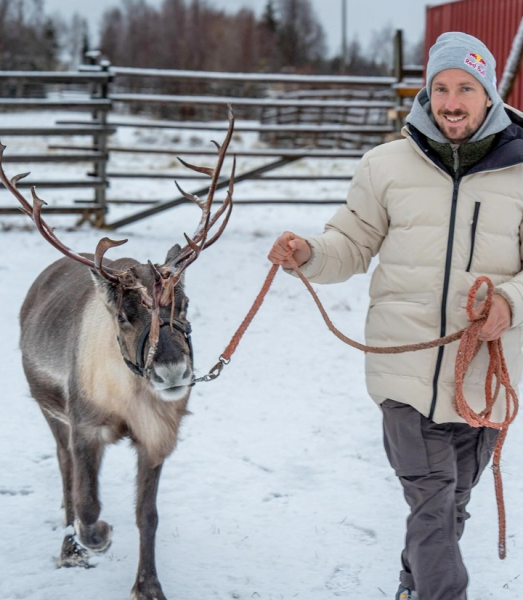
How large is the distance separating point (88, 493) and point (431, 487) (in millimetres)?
1385

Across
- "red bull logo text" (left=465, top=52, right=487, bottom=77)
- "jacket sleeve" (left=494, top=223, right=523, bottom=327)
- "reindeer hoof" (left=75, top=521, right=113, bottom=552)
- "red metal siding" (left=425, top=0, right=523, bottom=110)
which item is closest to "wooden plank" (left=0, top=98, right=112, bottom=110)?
"red metal siding" (left=425, top=0, right=523, bottom=110)

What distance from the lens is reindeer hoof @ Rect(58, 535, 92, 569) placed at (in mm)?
3621

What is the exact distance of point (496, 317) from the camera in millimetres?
2682

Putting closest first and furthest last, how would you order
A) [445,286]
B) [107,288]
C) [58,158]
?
[445,286] → [107,288] → [58,158]

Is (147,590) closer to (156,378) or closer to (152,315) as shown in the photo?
(156,378)

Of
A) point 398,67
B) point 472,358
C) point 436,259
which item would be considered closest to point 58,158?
point 398,67

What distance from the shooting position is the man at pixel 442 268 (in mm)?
2789

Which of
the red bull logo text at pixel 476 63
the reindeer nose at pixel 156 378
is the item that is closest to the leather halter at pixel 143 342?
the reindeer nose at pixel 156 378

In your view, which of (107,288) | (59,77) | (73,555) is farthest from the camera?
(59,77)

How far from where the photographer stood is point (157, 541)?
3.82m

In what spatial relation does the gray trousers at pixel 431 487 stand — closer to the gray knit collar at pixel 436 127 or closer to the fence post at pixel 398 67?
the gray knit collar at pixel 436 127

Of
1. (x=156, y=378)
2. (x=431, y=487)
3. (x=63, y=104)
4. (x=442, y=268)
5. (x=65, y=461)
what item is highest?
(x=63, y=104)

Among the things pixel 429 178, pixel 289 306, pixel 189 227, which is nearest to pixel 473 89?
pixel 429 178

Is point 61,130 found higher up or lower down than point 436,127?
lower down
